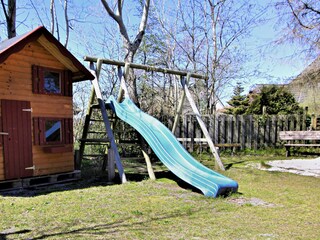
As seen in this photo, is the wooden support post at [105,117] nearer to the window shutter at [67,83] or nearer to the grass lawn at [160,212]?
the window shutter at [67,83]

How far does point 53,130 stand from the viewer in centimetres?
643

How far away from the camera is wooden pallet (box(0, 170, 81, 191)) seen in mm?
5527

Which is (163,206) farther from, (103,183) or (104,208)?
(103,183)

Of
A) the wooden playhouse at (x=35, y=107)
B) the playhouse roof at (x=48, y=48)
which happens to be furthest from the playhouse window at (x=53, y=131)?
the playhouse roof at (x=48, y=48)

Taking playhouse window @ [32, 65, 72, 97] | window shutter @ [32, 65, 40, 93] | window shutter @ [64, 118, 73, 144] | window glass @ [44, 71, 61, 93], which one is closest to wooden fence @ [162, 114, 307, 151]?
window shutter @ [64, 118, 73, 144]

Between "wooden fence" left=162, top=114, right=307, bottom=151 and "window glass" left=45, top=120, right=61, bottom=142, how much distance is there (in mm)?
5593

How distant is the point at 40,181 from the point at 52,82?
2345 mm

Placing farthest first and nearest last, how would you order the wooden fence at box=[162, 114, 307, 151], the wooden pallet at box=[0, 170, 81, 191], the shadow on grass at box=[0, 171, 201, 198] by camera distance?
the wooden fence at box=[162, 114, 307, 151] → the wooden pallet at box=[0, 170, 81, 191] → the shadow on grass at box=[0, 171, 201, 198]

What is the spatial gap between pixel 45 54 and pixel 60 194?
3.32 metres

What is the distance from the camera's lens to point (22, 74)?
5895 millimetres

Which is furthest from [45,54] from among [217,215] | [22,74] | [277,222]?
[277,222]

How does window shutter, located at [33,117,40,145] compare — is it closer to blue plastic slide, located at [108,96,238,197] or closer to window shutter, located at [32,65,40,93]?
window shutter, located at [32,65,40,93]

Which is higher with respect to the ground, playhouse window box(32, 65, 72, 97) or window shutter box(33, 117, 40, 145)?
playhouse window box(32, 65, 72, 97)

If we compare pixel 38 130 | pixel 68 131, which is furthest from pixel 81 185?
pixel 38 130
